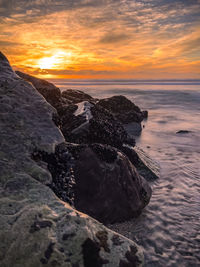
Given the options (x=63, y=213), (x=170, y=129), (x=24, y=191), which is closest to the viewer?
(x=63, y=213)

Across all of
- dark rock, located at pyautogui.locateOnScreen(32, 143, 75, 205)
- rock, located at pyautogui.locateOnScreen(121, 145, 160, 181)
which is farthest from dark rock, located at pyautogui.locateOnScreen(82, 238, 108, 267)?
rock, located at pyautogui.locateOnScreen(121, 145, 160, 181)

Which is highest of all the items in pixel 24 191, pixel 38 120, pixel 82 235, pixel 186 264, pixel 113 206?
pixel 38 120

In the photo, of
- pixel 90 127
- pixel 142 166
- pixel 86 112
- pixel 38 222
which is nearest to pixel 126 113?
pixel 86 112

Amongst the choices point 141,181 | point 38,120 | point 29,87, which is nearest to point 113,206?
point 141,181

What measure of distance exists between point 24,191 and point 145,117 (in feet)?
45.1

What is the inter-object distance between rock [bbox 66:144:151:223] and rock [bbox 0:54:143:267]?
918 mm

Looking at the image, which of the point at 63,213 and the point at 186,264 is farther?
the point at 186,264

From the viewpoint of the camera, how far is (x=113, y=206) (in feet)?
13.8

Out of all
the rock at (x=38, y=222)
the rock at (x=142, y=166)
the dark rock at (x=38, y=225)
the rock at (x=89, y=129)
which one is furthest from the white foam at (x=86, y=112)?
the dark rock at (x=38, y=225)

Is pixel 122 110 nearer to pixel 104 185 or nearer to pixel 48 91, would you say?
pixel 48 91

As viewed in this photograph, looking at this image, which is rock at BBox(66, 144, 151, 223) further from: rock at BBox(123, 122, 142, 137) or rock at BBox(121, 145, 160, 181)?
rock at BBox(123, 122, 142, 137)

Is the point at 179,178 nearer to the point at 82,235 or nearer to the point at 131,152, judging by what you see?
the point at 131,152

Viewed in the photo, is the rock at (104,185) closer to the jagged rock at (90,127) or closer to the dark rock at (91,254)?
the jagged rock at (90,127)

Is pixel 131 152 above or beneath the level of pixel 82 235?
beneath
